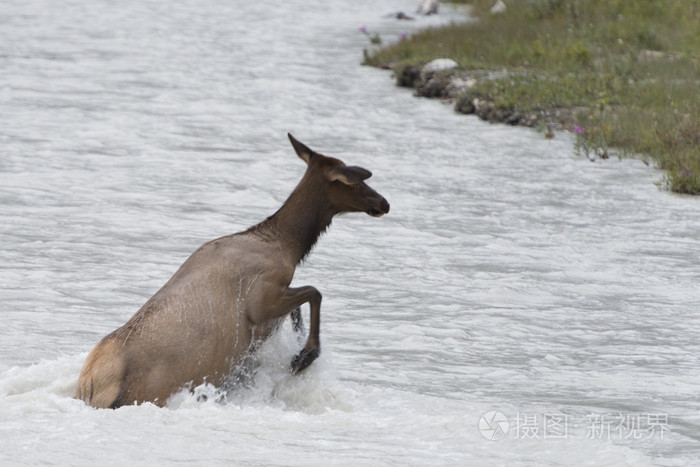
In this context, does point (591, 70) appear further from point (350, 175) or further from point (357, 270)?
point (350, 175)

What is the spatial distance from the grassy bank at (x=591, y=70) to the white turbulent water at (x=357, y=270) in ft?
1.83

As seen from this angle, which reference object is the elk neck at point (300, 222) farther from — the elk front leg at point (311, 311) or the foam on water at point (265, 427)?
the foam on water at point (265, 427)

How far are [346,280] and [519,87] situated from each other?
9601 millimetres

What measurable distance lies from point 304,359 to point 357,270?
394cm

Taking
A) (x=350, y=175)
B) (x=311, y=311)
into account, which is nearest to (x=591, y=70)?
(x=350, y=175)

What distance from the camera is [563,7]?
2620cm

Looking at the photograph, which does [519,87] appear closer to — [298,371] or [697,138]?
[697,138]

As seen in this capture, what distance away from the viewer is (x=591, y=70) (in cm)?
2080

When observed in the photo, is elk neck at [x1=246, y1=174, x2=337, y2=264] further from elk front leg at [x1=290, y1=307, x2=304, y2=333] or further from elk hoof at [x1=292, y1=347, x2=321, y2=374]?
elk hoof at [x1=292, y1=347, x2=321, y2=374]

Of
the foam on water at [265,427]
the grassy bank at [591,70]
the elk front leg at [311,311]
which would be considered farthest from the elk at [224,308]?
the grassy bank at [591,70]

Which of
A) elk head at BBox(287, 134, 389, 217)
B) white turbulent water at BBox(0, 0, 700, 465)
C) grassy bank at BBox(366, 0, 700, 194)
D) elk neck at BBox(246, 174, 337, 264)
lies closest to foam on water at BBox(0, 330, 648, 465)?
white turbulent water at BBox(0, 0, 700, 465)

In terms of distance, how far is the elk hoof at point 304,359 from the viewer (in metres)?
7.34

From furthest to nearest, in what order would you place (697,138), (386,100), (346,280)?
(386,100) < (697,138) < (346,280)

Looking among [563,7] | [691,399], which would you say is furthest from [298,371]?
[563,7]
